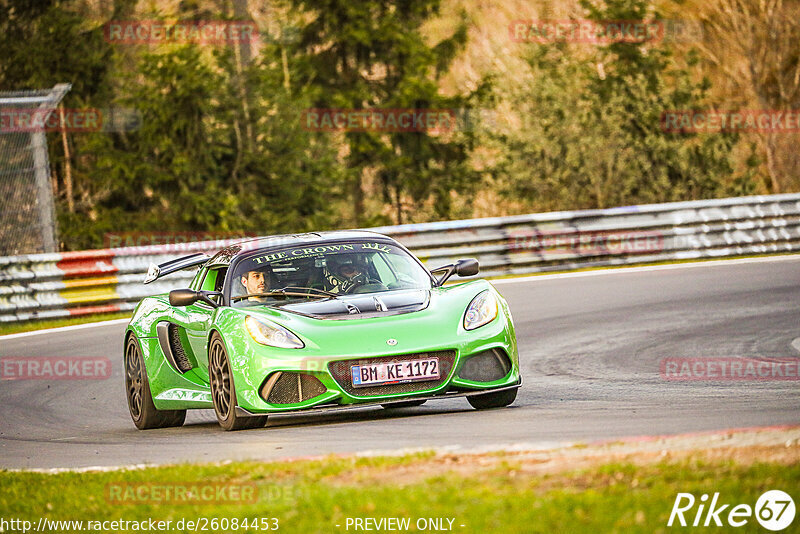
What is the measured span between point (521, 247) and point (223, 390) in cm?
1113

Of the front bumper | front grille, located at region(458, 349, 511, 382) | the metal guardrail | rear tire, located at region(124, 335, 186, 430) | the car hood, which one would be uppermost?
the car hood

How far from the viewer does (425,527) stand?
15.1 ft

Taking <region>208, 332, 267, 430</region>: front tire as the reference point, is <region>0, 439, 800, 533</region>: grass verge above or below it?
above

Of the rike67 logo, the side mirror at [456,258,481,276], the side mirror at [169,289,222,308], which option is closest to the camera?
the rike67 logo

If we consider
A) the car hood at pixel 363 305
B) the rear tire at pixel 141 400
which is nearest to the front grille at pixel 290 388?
the car hood at pixel 363 305

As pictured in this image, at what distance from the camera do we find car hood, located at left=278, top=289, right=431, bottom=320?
8.06 metres

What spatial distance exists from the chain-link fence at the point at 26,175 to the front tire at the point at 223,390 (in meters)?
9.21

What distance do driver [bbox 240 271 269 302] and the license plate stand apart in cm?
134

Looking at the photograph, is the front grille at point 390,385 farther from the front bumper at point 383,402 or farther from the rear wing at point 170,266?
the rear wing at point 170,266

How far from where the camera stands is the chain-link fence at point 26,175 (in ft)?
55.1

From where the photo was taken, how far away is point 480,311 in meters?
8.27

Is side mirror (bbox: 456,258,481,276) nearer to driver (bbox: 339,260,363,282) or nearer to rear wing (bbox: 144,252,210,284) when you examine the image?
driver (bbox: 339,260,363,282)

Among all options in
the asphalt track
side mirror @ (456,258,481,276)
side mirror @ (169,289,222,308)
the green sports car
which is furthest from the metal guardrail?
side mirror @ (456,258,481,276)

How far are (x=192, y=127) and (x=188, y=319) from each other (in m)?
19.0
